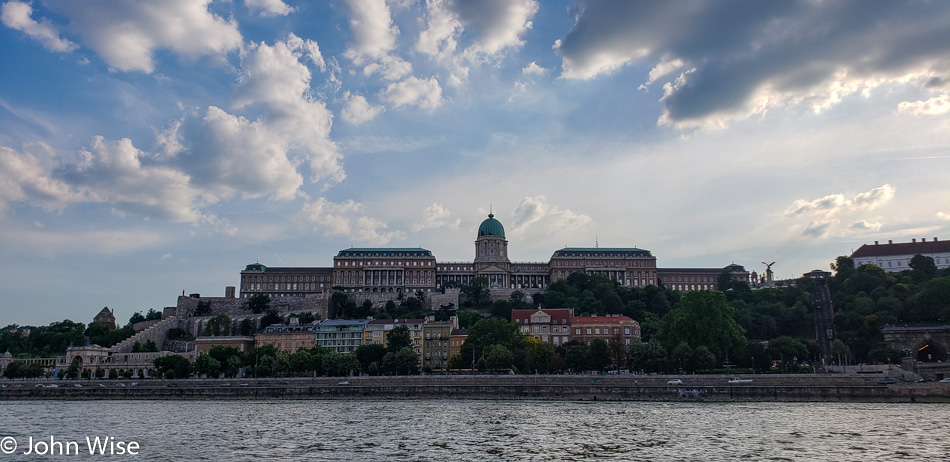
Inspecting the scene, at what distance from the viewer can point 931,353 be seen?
7781 cm

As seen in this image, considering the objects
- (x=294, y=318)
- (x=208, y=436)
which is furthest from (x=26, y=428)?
(x=294, y=318)

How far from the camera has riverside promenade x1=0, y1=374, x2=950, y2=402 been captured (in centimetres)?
5438

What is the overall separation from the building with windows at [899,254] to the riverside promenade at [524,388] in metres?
87.6

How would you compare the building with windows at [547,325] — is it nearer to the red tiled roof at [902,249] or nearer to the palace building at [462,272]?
the palace building at [462,272]

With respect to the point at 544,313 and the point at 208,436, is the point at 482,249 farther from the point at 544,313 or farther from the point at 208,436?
the point at 208,436

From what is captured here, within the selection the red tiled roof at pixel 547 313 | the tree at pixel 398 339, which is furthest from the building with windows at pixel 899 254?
the tree at pixel 398 339

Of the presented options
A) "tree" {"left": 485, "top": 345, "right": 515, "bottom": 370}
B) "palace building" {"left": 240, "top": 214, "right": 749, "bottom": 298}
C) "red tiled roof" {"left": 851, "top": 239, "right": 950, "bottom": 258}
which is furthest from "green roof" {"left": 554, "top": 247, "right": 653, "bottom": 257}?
"tree" {"left": 485, "top": 345, "right": 515, "bottom": 370}

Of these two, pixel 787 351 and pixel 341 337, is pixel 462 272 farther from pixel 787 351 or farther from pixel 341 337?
pixel 787 351

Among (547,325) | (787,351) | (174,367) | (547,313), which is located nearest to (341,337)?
(174,367)

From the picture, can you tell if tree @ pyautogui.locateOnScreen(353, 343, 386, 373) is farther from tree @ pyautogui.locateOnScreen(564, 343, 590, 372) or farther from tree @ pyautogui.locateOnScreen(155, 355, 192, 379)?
tree @ pyautogui.locateOnScreen(564, 343, 590, 372)

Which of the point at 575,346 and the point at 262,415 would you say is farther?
the point at 575,346

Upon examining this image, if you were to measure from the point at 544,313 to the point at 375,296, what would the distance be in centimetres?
4979

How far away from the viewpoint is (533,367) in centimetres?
7662

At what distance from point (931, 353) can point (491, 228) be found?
327ft
